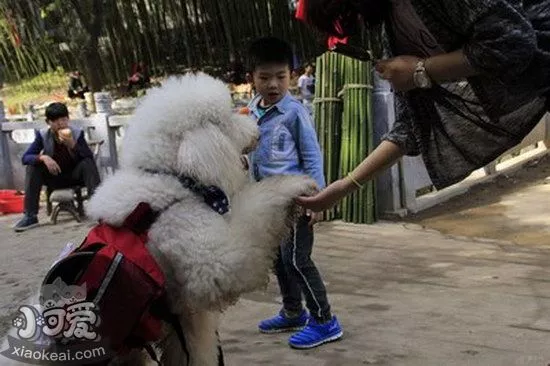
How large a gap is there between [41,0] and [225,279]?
14039mm

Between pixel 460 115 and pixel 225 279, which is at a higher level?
pixel 460 115

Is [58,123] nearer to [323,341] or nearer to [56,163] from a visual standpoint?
[56,163]

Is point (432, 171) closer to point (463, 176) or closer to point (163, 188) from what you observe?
point (463, 176)

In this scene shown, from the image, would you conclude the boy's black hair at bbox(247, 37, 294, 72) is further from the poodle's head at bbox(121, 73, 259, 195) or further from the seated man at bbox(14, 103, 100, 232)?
the seated man at bbox(14, 103, 100, 232)

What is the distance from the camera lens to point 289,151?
3449 mm

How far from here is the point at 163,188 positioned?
229cm

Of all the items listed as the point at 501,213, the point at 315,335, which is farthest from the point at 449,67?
the point at 501,213

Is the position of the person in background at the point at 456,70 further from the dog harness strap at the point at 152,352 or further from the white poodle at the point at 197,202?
the dog harness strap at the point at 152,352

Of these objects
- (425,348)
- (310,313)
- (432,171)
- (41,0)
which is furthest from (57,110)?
(41,0)

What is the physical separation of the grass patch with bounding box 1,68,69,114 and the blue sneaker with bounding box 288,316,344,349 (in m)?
14.5

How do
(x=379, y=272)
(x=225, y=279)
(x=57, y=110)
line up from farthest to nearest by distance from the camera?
1. (x=57, y=110)
2. (x=379, y=272)
3. (x=225, y=279)

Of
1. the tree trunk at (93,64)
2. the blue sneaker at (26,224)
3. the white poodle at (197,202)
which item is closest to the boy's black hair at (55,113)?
the blue sneaker at (26,224)

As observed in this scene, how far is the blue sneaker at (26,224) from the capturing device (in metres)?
7.15

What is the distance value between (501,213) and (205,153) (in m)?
4.62
